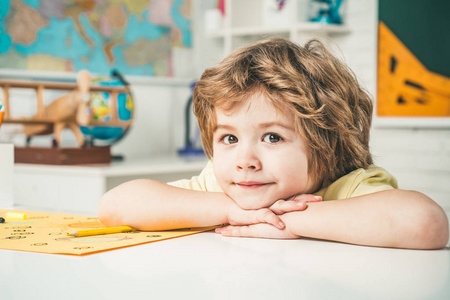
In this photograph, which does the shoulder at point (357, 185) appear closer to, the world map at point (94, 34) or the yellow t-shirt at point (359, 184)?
the yellow t-shirt at point (359, 184)

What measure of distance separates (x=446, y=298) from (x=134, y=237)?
16.8 inches

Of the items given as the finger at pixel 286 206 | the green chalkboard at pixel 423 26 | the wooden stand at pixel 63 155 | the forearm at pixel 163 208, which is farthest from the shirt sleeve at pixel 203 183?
the green chalkboard at pixel 423 26

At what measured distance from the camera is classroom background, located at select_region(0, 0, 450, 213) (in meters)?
2.23

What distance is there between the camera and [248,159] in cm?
76

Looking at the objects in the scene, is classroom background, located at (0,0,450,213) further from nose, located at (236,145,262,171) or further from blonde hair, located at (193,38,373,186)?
nose, located at (236,145,262,171)

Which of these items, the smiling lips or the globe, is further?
the globe

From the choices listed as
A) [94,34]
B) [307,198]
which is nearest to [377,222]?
[307,198]

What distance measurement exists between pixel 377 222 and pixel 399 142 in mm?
1832

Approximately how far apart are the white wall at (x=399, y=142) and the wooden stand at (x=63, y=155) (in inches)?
42.4

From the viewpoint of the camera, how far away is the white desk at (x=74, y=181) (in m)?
2.00

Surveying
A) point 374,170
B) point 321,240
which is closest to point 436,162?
point 374,170

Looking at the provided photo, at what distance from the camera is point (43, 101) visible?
2387mm

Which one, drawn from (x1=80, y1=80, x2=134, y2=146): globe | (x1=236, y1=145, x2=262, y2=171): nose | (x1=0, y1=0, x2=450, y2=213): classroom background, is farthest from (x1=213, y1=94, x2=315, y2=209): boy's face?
(x1=80, y1=80, x2=134, y2=146): globe

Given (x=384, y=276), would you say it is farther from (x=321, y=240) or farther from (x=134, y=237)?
(x=134, y=237)
